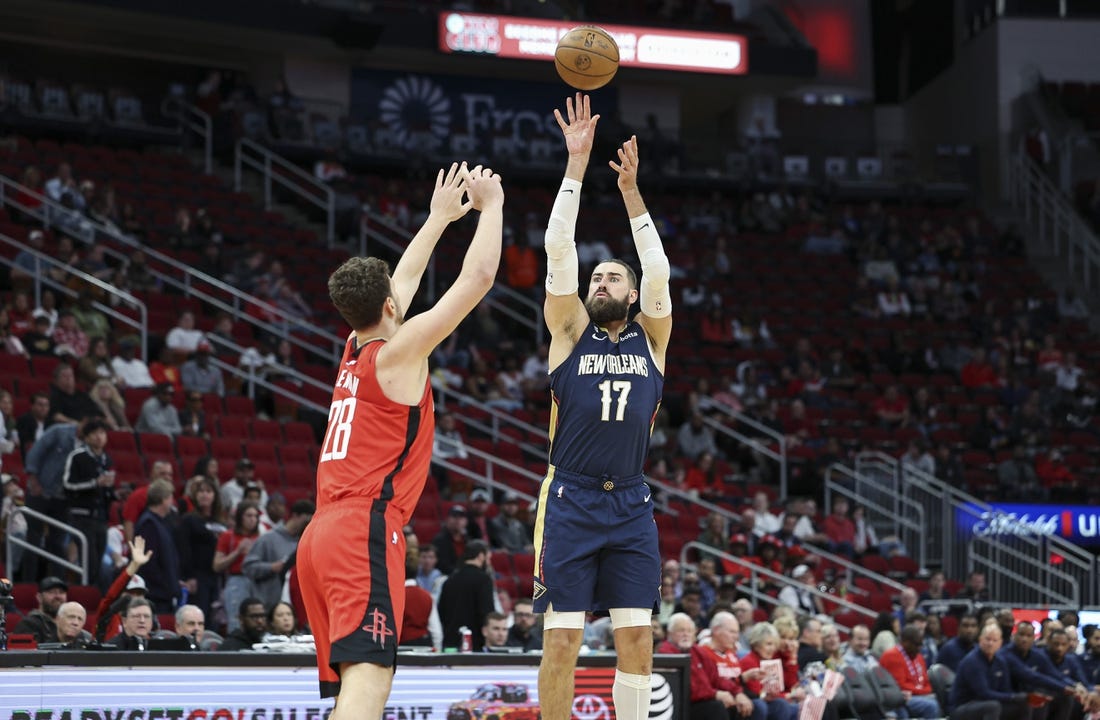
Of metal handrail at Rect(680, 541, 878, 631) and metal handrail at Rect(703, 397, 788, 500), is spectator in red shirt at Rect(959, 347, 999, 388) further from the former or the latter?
metal handrail at Rect(680, 541, 878, 631)

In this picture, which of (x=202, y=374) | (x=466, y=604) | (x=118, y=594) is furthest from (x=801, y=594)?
(x=118, y=594)

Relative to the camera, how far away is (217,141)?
2494 cm

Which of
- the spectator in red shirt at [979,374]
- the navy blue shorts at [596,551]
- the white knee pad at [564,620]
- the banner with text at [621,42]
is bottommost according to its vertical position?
the white knee pad at [564,620]

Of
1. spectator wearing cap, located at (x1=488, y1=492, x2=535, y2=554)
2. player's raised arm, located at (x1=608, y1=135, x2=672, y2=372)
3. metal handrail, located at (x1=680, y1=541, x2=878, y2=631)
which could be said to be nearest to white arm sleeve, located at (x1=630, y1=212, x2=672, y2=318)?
player's raised arm, located at (x1=608, y1=135, x2=672, y2=372)

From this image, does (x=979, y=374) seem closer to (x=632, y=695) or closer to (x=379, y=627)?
(x=632, y=695)

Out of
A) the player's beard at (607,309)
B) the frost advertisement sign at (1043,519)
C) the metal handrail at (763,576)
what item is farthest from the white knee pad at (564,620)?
the frost advertisement sign at (1043,519)

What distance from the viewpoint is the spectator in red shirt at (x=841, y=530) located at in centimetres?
1930

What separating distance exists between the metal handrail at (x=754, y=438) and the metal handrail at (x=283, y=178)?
6517 millimetres

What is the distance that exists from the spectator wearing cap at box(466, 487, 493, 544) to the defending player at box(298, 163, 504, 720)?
10.0 metres

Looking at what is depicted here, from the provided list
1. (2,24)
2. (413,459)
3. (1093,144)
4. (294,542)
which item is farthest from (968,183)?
(413,459)

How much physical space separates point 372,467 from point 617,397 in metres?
1.75

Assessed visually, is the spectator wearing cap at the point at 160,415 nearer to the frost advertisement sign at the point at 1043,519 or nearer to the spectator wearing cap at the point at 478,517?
the spectator wearing cap at the point at 478,517

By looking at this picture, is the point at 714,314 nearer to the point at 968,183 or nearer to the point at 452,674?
the point at 968,183

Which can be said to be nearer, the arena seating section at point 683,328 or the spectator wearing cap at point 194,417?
the spectator wearing cap at point 194,417
